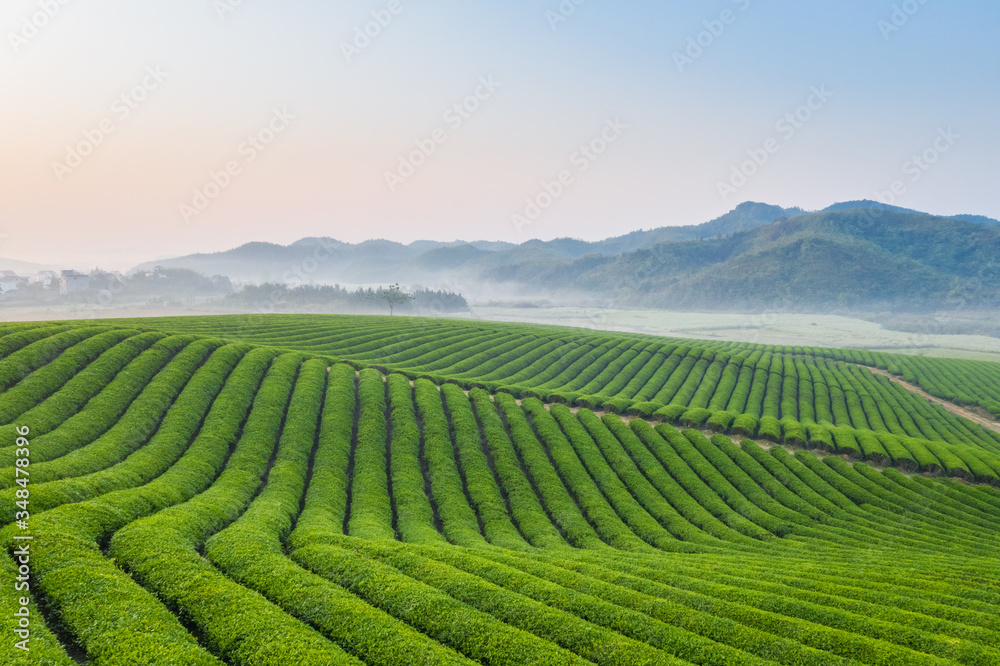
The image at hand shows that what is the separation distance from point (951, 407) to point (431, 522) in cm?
9462

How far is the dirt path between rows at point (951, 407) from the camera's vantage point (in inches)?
3000

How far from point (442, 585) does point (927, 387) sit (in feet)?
348

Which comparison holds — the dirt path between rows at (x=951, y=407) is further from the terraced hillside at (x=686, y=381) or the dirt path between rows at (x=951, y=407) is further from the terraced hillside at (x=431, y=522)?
the terraced hillside at (x=431, y=522)

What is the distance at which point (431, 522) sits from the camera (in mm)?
28906

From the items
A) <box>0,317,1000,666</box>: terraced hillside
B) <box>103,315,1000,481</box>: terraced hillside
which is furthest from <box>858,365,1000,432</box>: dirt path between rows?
<box>0,317,1000,666</box>: terraced hillside

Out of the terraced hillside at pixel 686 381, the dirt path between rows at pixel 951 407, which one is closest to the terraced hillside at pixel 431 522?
the terraced hillside at pixel 686 381

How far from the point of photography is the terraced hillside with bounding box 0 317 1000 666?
1480 centimetres

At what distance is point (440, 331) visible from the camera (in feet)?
278

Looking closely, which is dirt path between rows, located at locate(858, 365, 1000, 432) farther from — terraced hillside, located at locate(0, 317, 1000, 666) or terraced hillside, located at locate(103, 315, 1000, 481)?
terraced hillside, located at locate(0, 317, 1000, 666)

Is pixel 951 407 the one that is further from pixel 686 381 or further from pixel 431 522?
pixel 431 522

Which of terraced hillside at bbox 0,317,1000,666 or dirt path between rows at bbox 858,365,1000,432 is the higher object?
terraced hillside at bbox 0,317,1000,666

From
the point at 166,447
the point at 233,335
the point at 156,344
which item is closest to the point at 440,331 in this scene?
the point at 233,335

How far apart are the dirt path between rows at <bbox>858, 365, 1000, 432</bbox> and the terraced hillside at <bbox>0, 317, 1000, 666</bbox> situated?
15.9m

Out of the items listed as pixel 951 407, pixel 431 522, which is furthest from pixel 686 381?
pixel 431 522
